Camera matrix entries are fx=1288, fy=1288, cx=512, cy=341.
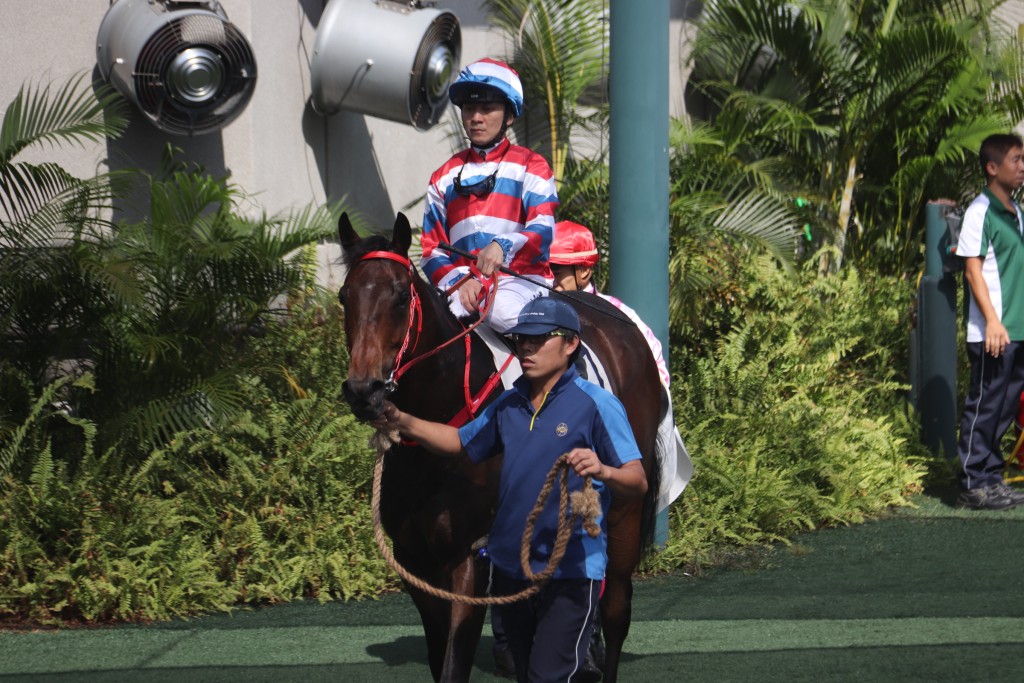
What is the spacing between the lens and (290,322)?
26.5ft

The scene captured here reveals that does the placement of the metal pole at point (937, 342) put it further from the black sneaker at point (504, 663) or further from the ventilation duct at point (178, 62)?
the ventilation duct at point (178, 62)

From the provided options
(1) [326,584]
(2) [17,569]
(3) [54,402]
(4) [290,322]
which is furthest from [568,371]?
(4) [290,322]

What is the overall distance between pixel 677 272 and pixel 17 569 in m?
4.77

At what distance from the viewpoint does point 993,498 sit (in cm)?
758

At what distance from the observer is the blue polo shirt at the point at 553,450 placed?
12.0ft

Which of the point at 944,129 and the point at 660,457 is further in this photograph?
the point at 944,129

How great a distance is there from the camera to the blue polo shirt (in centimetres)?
366

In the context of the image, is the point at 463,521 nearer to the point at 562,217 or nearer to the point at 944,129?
the point at 562,217

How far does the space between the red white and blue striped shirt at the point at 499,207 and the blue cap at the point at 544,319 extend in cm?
117

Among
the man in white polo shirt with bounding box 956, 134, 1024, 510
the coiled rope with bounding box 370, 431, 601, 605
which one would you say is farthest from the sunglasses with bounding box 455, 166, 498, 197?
the man in white polo shirt with bounding box 956, 134, 1024, 510

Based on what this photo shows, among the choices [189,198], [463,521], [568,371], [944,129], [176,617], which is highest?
[944,129]

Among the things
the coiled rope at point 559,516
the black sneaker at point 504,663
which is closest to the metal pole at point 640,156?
the black sneaker at point 504,663

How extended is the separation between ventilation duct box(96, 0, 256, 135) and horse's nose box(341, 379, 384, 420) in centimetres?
492

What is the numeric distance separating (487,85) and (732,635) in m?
2.60
